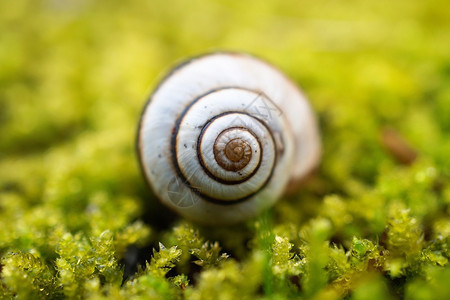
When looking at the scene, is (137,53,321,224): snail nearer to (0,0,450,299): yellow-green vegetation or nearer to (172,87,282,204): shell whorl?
(172,87,282,204): shell whorl

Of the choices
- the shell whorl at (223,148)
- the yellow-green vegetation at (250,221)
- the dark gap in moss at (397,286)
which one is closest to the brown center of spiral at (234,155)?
the shell whorl at (223,148)

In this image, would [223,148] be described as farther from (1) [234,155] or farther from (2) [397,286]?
(2) [397,286]

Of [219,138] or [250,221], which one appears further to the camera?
[250,221]

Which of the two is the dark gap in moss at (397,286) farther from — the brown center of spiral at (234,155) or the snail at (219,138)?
the brown center of spiral at (234,155)

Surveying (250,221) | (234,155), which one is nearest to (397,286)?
(250,221)

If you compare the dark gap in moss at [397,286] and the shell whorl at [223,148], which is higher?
the shell whorl at [223,148]

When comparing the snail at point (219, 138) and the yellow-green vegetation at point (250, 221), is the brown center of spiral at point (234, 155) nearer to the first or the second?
the snail at point (219, 138)

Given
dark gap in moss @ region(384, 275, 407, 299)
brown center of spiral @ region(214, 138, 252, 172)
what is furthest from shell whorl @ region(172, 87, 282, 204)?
dark gap in moss @ region(384, 275, 407, 299)
